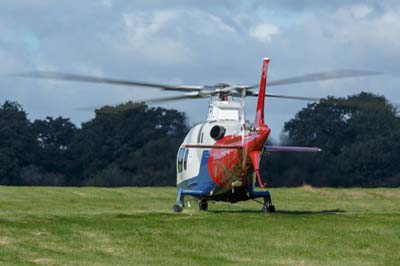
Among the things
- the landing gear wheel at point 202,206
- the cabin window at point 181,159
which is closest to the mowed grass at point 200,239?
the landing gear wheel at point 202,206

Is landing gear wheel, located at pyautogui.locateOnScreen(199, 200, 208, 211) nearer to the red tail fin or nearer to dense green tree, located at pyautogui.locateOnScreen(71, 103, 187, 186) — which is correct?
the red tail fin

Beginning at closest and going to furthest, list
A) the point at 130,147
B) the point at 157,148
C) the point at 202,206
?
the point at 202,206 → the point at 157,148 → the point at 130,147

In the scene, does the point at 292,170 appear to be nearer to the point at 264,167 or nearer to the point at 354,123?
the point at 264,167

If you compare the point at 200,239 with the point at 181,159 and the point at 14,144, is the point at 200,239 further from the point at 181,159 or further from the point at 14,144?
the point at 14,144

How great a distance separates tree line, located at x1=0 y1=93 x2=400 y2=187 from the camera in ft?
152

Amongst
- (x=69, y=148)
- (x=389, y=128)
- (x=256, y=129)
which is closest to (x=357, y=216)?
(x=256, y=129)

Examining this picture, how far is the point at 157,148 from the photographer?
62.6 metres

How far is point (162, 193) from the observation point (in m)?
48.8

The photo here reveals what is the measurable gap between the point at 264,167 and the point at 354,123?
23108 mm

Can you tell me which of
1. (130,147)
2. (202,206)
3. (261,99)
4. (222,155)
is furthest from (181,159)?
(130,147)

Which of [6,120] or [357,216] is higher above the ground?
[6,120]

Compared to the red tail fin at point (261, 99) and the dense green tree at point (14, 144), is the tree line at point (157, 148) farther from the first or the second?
the red tail fin at point (261, 99)

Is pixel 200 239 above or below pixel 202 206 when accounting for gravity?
below

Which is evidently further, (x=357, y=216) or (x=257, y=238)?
(x=357, y=216)
